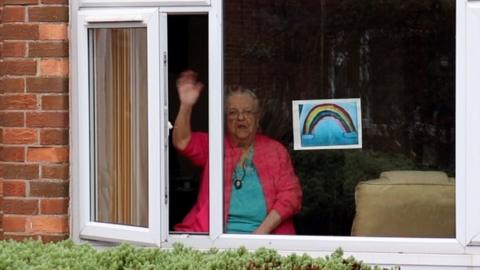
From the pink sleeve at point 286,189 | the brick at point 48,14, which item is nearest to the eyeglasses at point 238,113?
the pink sleeve at point 286,189

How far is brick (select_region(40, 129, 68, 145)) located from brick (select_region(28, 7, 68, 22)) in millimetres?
569

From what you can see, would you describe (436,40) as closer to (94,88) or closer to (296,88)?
(296,88)

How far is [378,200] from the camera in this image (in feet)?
17.2

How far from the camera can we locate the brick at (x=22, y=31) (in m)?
5.29

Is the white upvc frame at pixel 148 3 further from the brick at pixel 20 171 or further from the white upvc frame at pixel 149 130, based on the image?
the brick at pixel 20 171

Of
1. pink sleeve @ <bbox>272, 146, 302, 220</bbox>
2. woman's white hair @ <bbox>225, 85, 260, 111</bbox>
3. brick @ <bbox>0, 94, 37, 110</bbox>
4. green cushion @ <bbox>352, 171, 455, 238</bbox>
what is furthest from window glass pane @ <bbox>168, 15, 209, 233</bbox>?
green cushion @ <bbox>352, 171, 455, 238</bbox>

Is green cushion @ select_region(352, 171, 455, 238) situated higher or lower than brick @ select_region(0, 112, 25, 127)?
lower

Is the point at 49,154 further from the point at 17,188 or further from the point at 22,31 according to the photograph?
the point at 22,31

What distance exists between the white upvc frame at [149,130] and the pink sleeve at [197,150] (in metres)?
0.15

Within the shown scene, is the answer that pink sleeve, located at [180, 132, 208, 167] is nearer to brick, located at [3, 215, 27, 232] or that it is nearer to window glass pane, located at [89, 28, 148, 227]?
window glass pane, located at [89, 28, 148, 227]

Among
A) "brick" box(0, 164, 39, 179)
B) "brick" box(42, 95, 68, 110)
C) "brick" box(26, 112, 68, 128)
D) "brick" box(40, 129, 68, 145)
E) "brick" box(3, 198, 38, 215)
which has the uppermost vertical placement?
"brick" box(42, 95, 68, 110)

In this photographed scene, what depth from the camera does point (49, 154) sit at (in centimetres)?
528

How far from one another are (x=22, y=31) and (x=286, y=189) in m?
1.59

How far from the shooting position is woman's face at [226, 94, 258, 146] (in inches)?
208
